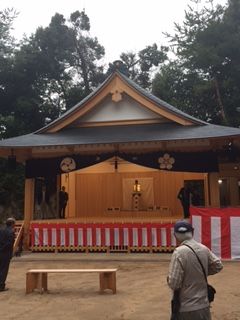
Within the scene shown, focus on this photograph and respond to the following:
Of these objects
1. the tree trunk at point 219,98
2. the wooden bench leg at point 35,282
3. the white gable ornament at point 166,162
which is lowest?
the wooden bench leg at point 35,282

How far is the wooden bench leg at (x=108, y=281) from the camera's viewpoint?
24.1 feet

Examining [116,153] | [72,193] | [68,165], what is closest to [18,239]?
[68,165]

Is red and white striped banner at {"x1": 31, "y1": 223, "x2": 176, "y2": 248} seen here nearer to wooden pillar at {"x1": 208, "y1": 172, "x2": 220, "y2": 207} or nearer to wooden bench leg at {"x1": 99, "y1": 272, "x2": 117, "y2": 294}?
wooden pillar at {"x1": 208, "y1": 172, "x2": 220, "y2": 207}

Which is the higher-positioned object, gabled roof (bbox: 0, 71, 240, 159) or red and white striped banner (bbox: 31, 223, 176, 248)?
gabled roof (bbox: 0, 71, 240, 159)

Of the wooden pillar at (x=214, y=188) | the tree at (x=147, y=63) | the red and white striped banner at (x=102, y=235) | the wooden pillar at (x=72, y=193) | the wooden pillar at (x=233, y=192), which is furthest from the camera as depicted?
the tree at (x=147, y=63)

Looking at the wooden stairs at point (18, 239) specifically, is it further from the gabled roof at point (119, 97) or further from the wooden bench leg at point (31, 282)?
the wooden bench leg at point (31, 282)

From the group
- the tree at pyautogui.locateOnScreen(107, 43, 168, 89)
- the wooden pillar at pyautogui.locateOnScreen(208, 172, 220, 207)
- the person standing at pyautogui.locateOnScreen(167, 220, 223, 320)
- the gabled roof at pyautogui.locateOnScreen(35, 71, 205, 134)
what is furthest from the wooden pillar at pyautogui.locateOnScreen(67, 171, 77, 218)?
the tree at pyautogui.locateOnScreen(107, 43, 168, 89)

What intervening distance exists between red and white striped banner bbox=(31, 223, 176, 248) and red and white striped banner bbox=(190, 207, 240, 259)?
132 cm

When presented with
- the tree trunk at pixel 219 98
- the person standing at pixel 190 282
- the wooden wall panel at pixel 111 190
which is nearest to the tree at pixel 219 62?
the tree trunk at pixel 219 98

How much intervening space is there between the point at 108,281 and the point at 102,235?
4.90 metres

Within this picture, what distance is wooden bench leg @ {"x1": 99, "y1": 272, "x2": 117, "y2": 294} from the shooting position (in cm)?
734

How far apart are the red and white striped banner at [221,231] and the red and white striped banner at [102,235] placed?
132 centimetres

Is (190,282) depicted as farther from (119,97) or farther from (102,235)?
(119,97)

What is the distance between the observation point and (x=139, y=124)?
579 inches
